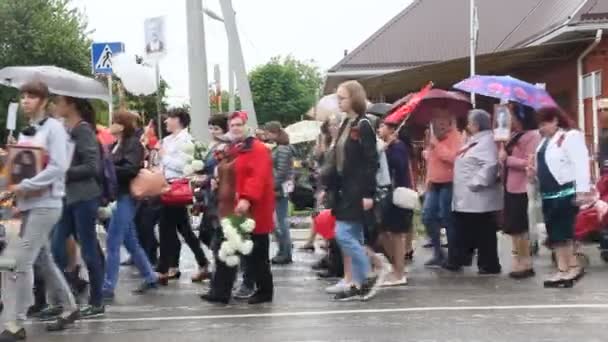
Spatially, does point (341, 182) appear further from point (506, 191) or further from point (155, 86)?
point (155, 86)

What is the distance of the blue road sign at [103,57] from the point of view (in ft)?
54.9

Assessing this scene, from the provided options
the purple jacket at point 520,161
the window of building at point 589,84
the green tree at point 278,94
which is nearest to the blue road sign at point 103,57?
the purple jacket at point 520,161

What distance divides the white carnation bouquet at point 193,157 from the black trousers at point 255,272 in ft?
4.59

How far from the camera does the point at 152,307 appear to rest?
28.2 ft

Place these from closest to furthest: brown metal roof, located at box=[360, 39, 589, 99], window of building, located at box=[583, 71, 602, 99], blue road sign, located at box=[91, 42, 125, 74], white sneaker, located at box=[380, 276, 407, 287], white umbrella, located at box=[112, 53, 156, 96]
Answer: white sneaker, located at box=[380, 276, 407, 287], white umbrella, located at box=[112, 53, 156, 96], blue road sign, located at box=[91, 42, 125, 74], brown metal roof, located at box=[360, 39, 589, 99], window of building, located at box=[583, 71, 602, 99]

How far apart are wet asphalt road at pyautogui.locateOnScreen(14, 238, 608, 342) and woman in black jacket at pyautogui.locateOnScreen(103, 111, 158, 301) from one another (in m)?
0.37

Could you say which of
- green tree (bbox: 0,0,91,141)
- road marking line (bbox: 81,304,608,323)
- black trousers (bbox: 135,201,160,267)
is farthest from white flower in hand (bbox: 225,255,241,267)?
green tree (bbox: 0,0,91,141)

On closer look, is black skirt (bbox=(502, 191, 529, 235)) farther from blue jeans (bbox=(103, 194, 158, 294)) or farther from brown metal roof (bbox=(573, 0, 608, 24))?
brown metal roof (bbox=(573, 0, 608, 24))

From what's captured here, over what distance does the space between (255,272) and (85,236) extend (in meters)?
1.60

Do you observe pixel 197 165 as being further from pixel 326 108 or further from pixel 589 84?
pixel 589 84

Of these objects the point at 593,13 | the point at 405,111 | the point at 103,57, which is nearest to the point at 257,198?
the point at 405,111

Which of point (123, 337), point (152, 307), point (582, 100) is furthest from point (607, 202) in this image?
point (582, 100)

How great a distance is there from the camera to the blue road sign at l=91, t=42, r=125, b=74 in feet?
54.9

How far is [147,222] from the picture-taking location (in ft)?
34.0
